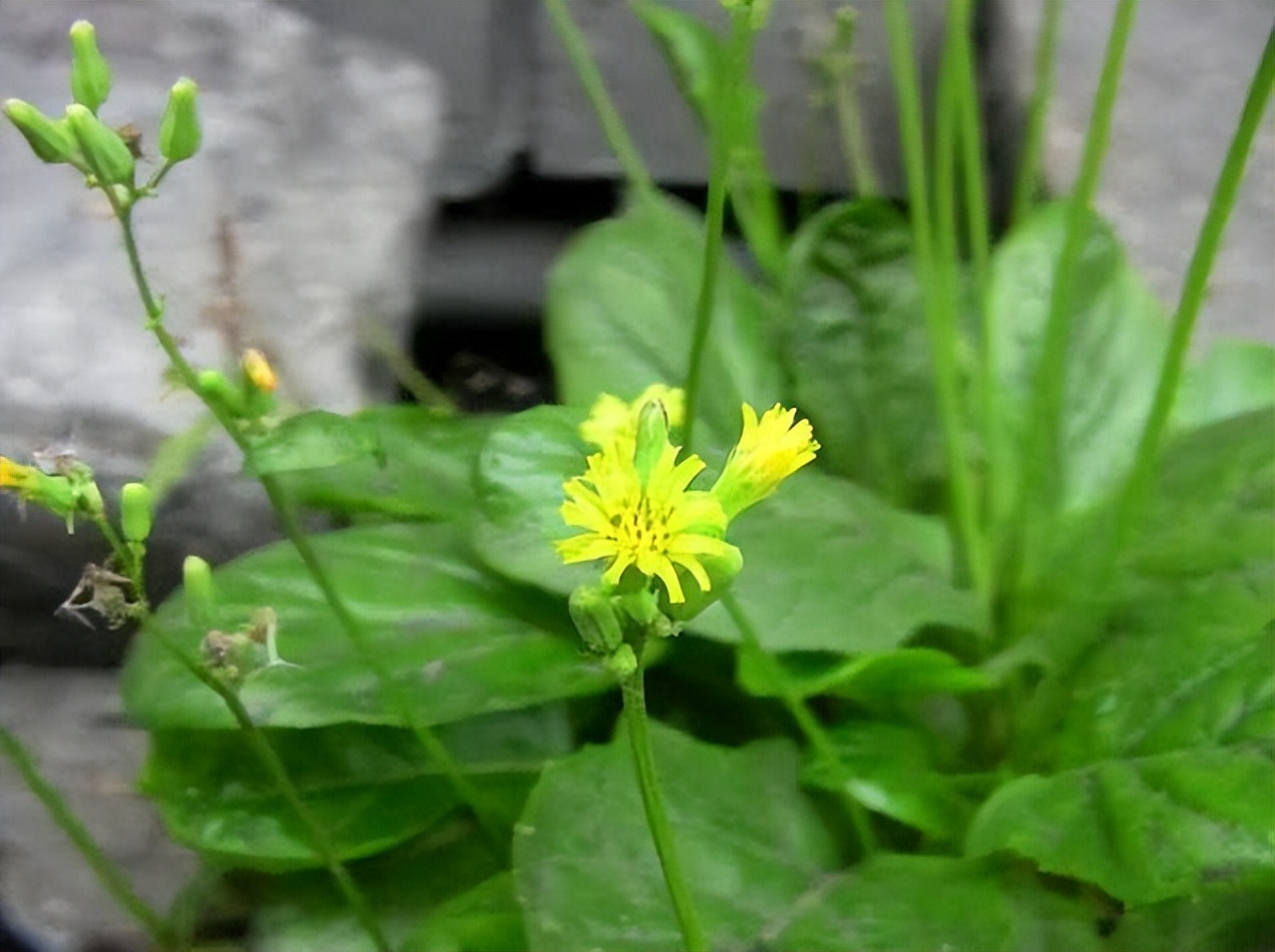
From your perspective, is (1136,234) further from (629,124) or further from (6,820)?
(6,820)

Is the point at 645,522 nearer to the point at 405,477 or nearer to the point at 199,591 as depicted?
the point at 199,591

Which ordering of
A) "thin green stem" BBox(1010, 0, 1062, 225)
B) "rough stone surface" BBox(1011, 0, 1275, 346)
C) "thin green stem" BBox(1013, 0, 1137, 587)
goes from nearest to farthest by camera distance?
"thin green stem" BBox(1013, 0, 1137, 587)
"thin green stem" BBox(1010, 0, 1062, 225)
"rough stone surface" BBox(1011, 0, 1275, 346)

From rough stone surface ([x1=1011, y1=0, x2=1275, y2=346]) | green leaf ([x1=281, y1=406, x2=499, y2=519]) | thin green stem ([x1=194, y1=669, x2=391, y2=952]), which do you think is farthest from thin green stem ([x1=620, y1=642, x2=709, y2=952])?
rough stone surface ([x1=1011, y1=0, x2=1275, y2=346])

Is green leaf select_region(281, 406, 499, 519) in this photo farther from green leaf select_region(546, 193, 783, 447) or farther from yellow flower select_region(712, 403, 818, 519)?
yellow flower select_region(712, 403, 818, 519)

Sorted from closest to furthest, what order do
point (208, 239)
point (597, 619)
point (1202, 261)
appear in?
point (597, 619)
point (1202, 261)
point (208, 239)

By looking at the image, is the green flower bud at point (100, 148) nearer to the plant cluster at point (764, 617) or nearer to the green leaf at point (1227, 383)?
the plant cluster at point (764, 617)

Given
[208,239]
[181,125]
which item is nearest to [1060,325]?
[181,125]
